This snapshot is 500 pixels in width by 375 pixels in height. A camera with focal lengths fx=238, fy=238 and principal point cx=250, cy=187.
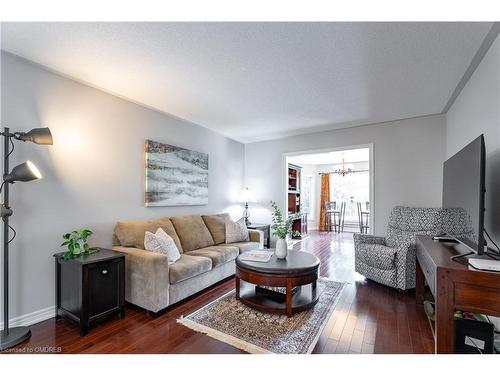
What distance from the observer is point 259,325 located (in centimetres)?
214

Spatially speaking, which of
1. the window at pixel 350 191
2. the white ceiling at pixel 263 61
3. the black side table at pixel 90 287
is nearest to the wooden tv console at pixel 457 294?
the white ceiling at pixel 263 61

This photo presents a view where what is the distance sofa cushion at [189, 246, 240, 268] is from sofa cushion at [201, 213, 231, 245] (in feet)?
1.31

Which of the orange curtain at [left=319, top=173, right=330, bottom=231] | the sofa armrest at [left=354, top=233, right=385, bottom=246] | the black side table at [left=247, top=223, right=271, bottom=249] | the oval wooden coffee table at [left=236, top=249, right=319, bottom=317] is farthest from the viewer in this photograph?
the orange curtain at [left=319, top=173, right=330, bottom=231]

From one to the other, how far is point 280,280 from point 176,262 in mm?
1181

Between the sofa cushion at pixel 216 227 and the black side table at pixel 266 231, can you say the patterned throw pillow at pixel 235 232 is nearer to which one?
the sofa cushion at pixel 216 227

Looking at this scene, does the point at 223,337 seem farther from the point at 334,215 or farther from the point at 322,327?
the point at 334,215

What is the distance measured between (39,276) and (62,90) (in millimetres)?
1855

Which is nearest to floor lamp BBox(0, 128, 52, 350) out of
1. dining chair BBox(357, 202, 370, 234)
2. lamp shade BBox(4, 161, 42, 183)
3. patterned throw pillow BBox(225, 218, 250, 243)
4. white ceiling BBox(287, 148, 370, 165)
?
lamp shade BBox(4, 161, 42, 183)

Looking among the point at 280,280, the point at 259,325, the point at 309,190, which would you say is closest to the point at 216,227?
the point at 280,280

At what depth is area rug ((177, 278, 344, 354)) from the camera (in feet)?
6.06

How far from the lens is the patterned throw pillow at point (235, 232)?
3865 mm

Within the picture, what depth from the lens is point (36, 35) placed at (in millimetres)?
1836

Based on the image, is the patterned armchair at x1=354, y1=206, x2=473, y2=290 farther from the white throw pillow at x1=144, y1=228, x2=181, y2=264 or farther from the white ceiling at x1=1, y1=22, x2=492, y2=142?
the white throw pillow at x1=144, y1=228, x2=181, y2=264
